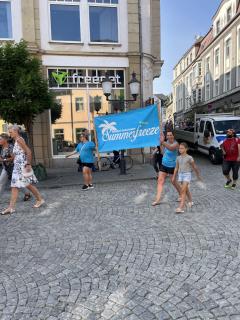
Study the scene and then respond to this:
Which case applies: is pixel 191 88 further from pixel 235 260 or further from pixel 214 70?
pixel 235 260

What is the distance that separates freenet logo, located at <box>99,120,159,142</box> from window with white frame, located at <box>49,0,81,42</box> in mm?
5597

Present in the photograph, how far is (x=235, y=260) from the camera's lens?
4.07 meters

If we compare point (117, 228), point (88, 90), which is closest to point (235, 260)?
point (117, 228)

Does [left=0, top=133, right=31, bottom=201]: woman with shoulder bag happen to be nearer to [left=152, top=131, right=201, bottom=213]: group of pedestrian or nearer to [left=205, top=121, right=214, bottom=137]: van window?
[left=152, top=131, right=201, bottom=213]: group of pedestrian

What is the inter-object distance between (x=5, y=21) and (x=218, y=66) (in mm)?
30701

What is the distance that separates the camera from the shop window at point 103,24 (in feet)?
45.5

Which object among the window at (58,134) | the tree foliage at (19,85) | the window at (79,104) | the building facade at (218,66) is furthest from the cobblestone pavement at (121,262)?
the building facade at (218,66)

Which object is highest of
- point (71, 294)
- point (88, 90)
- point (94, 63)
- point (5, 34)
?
point (5, 34)

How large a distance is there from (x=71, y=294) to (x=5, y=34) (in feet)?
41.4

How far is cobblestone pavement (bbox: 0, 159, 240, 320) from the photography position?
3.14 m

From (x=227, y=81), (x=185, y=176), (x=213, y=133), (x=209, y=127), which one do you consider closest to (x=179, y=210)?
(x=185, y=176)

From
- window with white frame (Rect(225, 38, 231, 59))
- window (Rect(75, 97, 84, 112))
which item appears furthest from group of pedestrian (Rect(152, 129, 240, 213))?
window with white frame (Rect(225, 38, 231, 59))

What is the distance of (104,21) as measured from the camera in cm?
1402

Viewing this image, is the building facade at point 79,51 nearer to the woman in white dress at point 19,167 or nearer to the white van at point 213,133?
the white van at point 213,133
